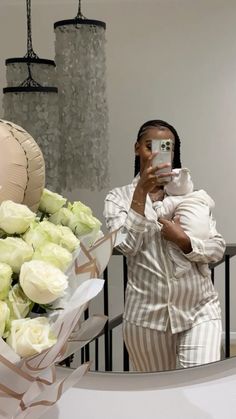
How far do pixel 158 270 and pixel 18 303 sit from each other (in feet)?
1.35

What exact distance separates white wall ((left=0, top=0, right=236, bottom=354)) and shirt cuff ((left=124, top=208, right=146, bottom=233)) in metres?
0.05

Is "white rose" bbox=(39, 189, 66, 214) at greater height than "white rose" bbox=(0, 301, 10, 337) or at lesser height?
greater

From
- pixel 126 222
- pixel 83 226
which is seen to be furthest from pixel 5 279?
pixel 126 222

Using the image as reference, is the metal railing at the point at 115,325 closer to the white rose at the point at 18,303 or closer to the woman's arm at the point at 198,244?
the woman's arm at the point at 198,244

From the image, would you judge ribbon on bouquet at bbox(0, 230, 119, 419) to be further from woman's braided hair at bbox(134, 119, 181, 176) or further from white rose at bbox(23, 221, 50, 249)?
woman's braided hair at bbox(134, 119, 181, 176)

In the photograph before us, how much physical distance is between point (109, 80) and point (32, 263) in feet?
1.52

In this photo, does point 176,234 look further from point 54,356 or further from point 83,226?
point 54,356

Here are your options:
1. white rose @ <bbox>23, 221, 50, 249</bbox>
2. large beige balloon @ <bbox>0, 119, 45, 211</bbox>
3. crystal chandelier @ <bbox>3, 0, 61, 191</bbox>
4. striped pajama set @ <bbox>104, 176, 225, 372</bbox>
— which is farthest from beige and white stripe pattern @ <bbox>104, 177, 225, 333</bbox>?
white rose @ <bbox>23, 221, 50, 249</bbox>

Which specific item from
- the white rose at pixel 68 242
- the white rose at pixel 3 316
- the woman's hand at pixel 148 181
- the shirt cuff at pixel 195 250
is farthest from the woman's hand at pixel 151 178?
the white rose at pixel 3 316

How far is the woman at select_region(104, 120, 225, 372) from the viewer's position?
96 centimetres

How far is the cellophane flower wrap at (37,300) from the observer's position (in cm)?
55

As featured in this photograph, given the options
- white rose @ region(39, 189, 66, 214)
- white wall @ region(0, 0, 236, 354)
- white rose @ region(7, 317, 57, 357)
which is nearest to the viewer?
white rose @ region(7, 317, 57, 357)

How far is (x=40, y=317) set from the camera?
Result: 593mm

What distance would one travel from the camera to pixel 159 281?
0.97 meters
